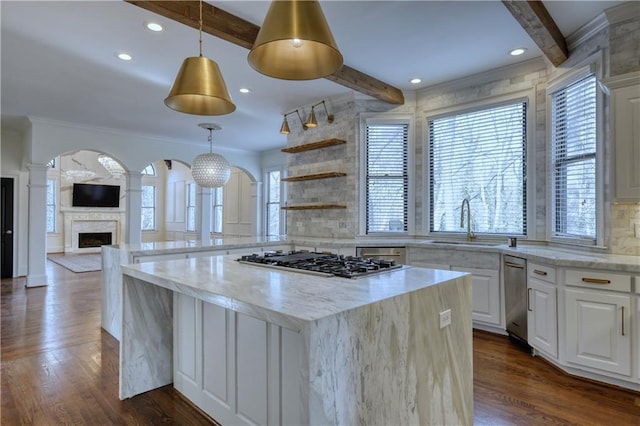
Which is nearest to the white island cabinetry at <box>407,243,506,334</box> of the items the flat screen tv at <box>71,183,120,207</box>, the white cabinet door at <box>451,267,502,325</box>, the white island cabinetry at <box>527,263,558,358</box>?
the white cabinet door at <box>451,267,502,325</box>

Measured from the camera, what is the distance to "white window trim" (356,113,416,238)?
468 cm

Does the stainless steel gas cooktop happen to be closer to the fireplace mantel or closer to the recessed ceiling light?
the recessed ceiling light

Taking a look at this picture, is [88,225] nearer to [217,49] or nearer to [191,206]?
[191,206]

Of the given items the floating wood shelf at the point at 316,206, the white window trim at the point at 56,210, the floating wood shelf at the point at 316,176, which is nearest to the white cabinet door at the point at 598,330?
the floating wood shelf at the point at 316,206

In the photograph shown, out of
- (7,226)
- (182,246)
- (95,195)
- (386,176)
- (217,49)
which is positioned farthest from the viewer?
(95,195)

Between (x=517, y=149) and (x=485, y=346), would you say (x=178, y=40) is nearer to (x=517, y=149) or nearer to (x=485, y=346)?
(x=517, y=149)

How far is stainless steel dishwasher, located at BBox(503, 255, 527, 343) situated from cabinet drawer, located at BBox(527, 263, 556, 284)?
0.26 feet

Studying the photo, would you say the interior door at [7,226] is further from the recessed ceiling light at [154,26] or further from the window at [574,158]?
the window at [574,158]

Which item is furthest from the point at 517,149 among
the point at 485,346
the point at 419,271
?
the point at 419,271

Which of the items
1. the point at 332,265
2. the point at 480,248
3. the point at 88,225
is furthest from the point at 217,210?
the point at 332,265

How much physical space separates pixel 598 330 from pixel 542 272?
56 centimetres

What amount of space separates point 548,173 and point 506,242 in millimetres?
859

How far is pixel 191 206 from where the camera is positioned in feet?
38.1

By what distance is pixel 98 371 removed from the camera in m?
2.86
